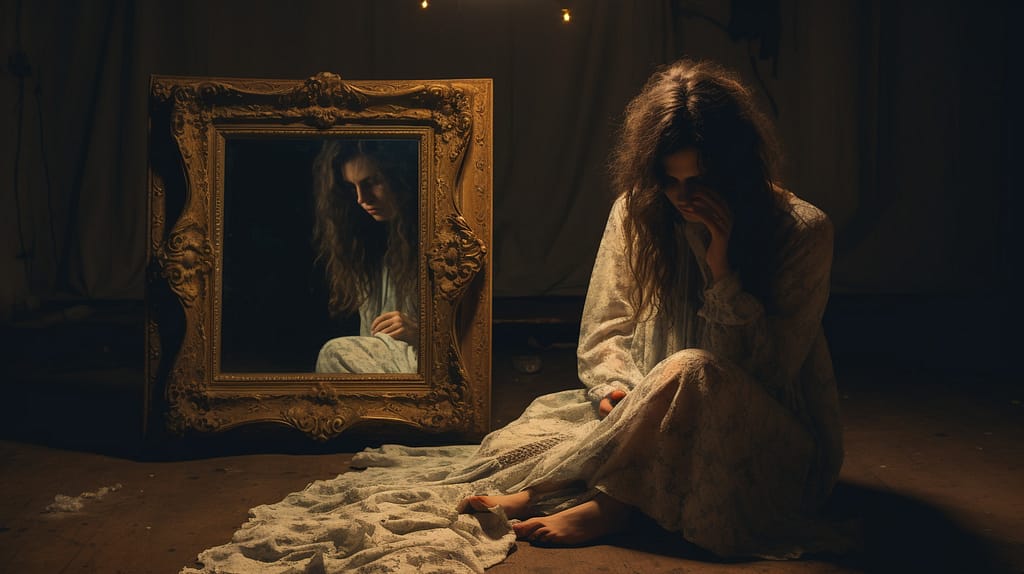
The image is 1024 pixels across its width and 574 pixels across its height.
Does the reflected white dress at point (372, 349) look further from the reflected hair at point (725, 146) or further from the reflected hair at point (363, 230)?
the reflected hair at point (725, 146)

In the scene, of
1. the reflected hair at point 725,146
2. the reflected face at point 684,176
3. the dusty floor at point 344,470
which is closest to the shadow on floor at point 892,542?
the dusty floor at point 344,470

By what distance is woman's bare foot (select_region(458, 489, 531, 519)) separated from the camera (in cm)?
242

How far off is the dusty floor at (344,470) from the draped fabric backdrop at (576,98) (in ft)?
4.20

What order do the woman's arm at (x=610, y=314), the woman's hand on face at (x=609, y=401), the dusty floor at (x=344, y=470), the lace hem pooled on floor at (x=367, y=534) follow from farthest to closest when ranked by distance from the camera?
the woman's arm at (x=610, y=314) < the woman's hand on face at (x=609, y=401) < the dusty floor at (x=344, y=470) < the lace hem pooled on floor at (x=367, y=534)

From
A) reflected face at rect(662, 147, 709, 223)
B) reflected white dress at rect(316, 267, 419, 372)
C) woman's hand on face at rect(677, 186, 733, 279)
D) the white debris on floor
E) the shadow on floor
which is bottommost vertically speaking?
the shadow on floor

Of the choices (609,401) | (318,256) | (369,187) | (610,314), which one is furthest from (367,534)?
(369,187)

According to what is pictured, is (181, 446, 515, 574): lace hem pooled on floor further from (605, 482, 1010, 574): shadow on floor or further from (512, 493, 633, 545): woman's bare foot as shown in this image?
(605, 482, 1010, 574): shadow on floor

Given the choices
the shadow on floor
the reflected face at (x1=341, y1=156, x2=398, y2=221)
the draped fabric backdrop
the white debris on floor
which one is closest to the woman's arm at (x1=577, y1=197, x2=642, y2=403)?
the shadow on floor

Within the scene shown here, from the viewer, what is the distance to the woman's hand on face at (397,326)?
3.21 metres

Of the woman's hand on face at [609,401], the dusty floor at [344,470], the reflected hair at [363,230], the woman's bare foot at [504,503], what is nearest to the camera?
the dusty floor at [344,470]

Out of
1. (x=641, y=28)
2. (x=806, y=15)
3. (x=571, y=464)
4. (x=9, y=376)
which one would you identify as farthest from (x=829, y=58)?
(x=9, y=376)

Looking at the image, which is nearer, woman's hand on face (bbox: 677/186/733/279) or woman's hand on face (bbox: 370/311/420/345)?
woman's hand on face (bbox: 677/186/733/279)

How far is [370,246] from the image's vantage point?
3.19m

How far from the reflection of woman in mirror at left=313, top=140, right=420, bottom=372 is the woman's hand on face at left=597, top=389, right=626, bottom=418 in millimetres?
824
